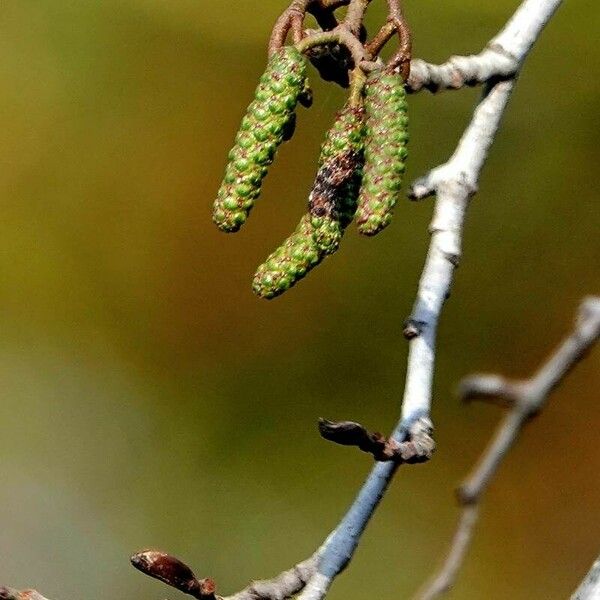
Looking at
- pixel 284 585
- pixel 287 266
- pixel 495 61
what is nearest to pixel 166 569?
pixel 284 585

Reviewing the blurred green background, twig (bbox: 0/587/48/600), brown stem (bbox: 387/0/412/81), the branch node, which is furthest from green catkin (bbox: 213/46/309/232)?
the blurred green background

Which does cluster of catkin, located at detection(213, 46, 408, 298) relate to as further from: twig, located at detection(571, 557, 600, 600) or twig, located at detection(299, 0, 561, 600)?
Result: twig, located at detection(571, 557, 600, 600)

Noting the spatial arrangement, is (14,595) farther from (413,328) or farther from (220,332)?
(220,332)

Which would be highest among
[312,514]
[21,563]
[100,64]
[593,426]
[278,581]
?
[100,64]

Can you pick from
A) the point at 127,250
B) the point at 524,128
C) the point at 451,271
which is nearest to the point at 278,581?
the point at 451,271

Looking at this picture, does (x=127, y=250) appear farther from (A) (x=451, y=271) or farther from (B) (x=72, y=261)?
(A) (x=451, y=271)

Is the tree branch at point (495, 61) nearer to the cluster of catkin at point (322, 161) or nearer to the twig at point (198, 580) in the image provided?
the cluster of catkin at point (322, 161)

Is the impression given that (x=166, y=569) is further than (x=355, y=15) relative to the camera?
No
